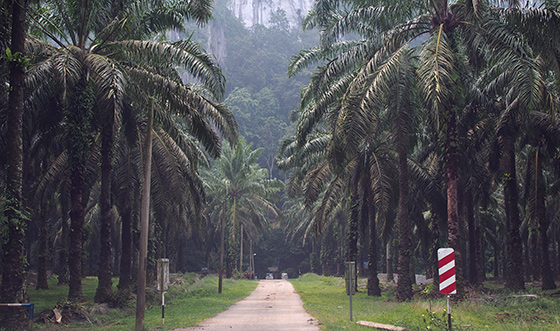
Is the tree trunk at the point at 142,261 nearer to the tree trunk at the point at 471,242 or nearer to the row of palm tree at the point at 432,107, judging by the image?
the row of palm tree at the point at 432,107

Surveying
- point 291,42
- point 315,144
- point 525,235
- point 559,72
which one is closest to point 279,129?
point 291,42

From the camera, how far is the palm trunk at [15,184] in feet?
43.8

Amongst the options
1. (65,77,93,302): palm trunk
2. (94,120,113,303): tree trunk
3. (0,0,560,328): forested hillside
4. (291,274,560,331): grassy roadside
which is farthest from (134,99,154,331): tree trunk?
(94,120,113,303): tree trunk

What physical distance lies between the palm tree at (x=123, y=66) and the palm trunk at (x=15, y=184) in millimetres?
2274

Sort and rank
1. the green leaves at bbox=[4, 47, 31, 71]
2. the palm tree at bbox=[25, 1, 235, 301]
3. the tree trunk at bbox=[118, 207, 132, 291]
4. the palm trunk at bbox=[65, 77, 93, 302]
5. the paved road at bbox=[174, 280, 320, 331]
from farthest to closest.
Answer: the tree trunk at bbox=[118, 207, 132, 291] < the palm trunk at bbox=[65, 77, 93, 302] < the palm tree at bbox=[25, 1, 235, 301] < the paved road at bbox=[174, 280, 320, 331] < the green leaves at bbox=[4, 47, 31, 71]

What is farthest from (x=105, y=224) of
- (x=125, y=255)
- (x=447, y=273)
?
(x=447, y=273)

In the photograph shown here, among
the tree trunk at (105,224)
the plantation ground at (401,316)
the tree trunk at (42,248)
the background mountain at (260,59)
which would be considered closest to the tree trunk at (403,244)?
the plantation ground at (401,316)

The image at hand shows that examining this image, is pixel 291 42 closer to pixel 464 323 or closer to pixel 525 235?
pixel 525 235

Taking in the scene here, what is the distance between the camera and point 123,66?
18125 mm

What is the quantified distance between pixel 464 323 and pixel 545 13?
9.39 m

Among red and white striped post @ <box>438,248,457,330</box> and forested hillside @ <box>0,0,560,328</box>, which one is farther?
forested hillside @ <box>0,0,560,328</box>

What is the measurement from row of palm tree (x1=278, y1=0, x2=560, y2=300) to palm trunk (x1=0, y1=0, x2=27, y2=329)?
9.73 m

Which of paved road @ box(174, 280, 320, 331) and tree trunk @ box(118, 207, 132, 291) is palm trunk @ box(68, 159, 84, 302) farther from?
tree trunk @ box(118, 207, 132, 291)

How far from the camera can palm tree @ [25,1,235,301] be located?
55.8ft
